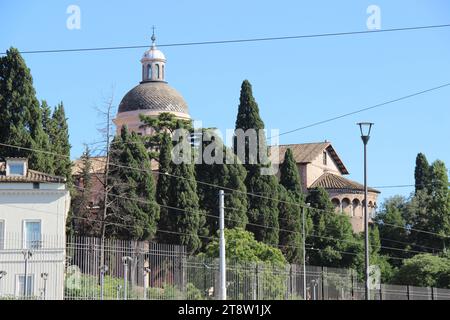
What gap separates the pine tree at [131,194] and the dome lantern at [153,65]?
46858mm

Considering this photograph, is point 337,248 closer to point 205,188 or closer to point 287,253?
point 287,253

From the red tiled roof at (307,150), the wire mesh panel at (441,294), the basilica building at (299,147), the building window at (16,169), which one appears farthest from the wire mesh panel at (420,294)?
the red tiled roof at (307,150)

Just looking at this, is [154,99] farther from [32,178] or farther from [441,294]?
[441,294]

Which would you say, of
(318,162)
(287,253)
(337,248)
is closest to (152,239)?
(287,253)

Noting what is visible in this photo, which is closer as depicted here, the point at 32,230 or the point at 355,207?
the point at 32,230

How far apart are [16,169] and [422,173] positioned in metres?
50.8

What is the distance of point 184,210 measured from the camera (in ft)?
196

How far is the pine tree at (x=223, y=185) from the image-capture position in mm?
62531

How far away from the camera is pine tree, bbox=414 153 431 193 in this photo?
88875mm

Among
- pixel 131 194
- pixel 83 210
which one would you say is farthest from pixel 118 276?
pixel 83 210

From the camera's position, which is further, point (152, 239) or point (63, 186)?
point (152, 239)

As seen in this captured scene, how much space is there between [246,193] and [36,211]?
22118mm
